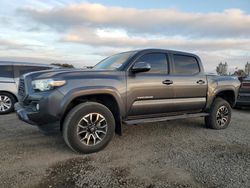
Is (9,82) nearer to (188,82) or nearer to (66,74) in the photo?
(66,74)

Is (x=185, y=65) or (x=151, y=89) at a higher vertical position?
(x=185, y=65)

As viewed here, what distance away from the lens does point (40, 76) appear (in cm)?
460

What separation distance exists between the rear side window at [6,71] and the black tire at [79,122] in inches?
212

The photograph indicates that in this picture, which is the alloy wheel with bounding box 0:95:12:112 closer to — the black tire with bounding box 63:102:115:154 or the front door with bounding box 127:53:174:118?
the black tire with bounding box 63:102:115:154

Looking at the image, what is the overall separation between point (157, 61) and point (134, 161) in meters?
2.24

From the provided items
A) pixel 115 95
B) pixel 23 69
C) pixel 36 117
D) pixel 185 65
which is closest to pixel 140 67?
pixel 115 95

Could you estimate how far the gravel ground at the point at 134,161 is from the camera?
361 cm

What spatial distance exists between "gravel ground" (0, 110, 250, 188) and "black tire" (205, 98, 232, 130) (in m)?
0.43

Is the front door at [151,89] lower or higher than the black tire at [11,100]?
higher

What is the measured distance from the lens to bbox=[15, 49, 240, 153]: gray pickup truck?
4.47 m

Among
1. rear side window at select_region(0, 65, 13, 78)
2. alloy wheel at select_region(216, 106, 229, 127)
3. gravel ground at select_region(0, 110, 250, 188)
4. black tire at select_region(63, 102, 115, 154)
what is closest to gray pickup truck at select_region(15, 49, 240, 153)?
black tire at select_region(63, 102, 115, 154)

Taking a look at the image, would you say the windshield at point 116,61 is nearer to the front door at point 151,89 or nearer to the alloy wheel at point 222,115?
the front door at point 151,89

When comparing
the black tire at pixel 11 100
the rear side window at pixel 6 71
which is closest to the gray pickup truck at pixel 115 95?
the black tire at pixel 11 100

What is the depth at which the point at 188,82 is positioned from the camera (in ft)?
19.7
